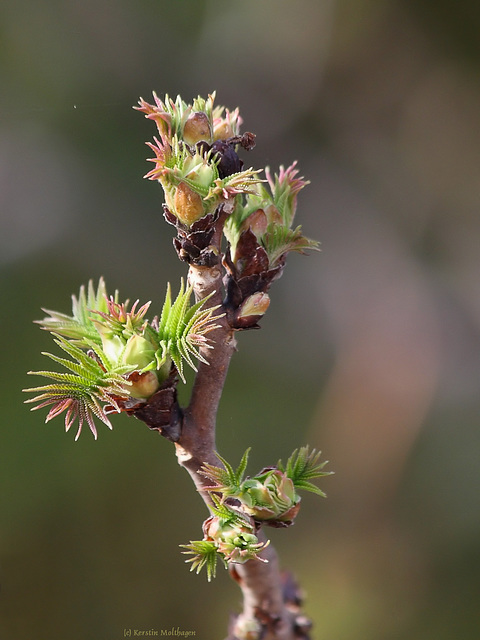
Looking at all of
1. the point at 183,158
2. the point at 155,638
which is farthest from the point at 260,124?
the point at 183,158

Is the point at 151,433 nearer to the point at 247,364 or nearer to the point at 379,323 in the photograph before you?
the point at 247,364

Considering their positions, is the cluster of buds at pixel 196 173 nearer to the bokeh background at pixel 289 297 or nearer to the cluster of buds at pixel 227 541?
the cluster of buds at pixel 227 541

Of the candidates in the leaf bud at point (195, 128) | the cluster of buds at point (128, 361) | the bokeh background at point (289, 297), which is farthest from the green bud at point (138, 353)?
the bokeh background at point (289, 297)

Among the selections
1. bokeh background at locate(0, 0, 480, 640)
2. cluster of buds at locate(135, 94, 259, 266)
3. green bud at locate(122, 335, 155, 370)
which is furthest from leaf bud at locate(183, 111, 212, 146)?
bokeh background at locate(0, 0, 480, 640)

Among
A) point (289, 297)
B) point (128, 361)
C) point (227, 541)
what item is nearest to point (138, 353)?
point (128, 361)

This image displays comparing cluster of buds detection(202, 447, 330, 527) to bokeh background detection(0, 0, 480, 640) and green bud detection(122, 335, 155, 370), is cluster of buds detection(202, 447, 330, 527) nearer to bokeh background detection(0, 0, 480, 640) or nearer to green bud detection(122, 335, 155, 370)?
green bud detection(122, 335, 155, 370)

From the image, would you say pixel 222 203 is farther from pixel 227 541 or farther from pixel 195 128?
pixel 227 541
